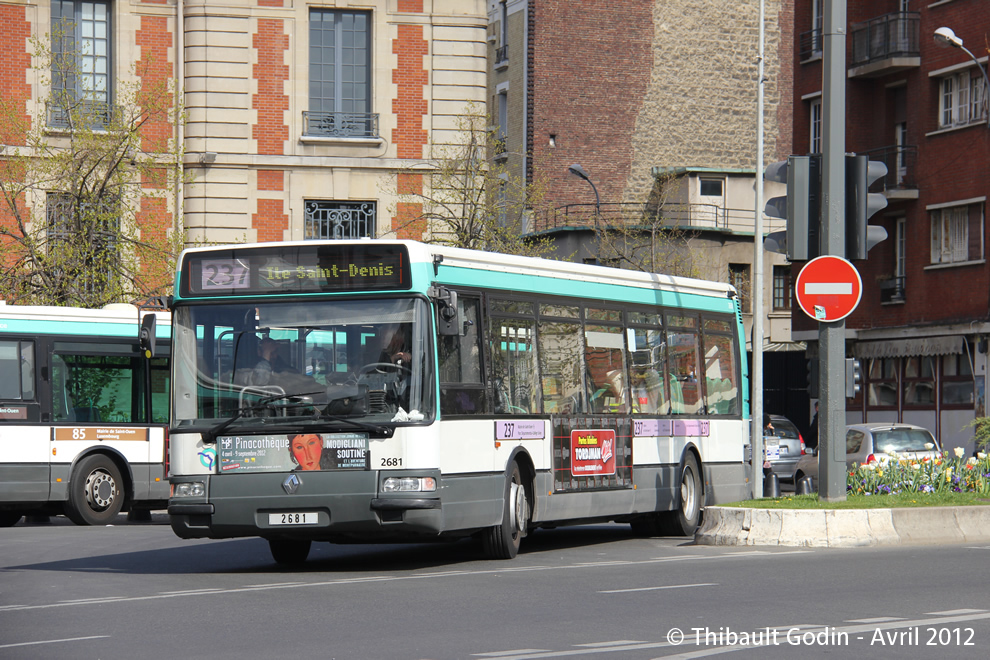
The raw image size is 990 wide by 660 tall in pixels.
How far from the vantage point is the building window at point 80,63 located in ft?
96.6

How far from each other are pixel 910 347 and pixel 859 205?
24926mm

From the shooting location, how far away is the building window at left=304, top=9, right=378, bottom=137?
31453 millimetres

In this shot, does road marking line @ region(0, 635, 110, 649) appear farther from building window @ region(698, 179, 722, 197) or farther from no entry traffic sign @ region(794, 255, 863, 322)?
building window @ region(698, 179, 722, 197)

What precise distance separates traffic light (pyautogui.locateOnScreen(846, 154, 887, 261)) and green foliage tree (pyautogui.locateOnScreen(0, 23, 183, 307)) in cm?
1588

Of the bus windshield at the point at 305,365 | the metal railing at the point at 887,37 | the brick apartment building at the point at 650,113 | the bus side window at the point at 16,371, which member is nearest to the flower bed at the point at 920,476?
the bus windshield at the point at 305,365

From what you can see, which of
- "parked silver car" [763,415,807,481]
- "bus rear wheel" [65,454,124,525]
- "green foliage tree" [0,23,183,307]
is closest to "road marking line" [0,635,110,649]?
"bus rear wheel" [65,454,124,525]

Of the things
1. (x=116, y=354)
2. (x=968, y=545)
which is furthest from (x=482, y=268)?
(x=116, y=354)

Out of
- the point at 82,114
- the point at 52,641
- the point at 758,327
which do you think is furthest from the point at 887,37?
the point at 52,641

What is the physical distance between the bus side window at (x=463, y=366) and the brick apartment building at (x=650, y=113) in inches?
1538

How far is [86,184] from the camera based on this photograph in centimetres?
2858

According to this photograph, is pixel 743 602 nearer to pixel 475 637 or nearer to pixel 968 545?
pixel 475 637

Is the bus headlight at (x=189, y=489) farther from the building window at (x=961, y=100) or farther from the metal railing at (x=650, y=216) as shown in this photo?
the metal railing at (x=650, y=216)

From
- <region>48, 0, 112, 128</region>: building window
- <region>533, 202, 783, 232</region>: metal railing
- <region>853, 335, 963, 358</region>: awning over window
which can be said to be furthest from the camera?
<region>533, 202, 783, 232</region>: metal railing

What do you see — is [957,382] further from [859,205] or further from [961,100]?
[859,205]
